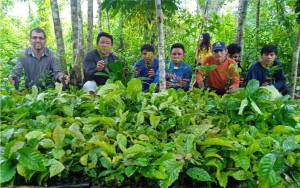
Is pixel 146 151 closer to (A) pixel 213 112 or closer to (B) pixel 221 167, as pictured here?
(B) pixel 221 167

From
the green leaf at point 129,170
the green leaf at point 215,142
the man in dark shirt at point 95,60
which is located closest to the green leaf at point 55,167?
the green leaf at point 129,170

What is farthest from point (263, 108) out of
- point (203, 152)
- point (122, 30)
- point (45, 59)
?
point (122, 30)

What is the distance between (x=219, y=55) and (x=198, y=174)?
10.5 feet

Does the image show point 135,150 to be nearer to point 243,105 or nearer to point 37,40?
point 243,105

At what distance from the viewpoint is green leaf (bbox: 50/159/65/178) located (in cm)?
178

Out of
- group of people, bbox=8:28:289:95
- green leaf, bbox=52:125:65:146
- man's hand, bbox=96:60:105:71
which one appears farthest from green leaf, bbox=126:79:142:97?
man's hand, bbox=96:60:105:71

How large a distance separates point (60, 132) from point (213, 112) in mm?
1385

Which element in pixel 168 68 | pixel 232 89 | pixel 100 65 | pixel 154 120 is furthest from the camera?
pixel 168 68

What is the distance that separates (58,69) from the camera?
5.30 meters

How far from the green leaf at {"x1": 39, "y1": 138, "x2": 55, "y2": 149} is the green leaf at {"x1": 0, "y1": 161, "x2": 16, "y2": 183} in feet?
0.72

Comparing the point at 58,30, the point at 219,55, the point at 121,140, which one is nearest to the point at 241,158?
the point at 121,140

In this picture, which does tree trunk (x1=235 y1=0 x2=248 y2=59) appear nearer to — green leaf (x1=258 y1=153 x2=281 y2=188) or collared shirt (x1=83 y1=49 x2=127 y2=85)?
collared shirt (x1=83 y1=49 x2=127 y2=85)

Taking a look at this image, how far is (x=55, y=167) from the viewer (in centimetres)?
180

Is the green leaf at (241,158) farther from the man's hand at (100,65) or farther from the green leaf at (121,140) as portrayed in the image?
the man's hand at (100,65)
